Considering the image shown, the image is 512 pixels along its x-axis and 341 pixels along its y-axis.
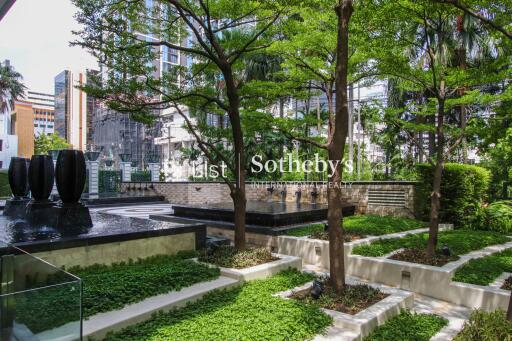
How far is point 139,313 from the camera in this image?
13.2ft

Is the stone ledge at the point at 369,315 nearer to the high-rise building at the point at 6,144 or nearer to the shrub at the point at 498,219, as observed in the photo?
the shrub at the point at 498,219

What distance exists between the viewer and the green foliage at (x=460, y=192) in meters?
10.1

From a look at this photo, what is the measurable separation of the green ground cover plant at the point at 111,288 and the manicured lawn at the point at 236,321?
0.49 meters

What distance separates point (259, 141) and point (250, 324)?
1655 centimetres

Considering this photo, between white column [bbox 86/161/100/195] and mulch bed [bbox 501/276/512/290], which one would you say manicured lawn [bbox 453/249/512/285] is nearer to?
mulch bed [bbox 501/276/512/290]

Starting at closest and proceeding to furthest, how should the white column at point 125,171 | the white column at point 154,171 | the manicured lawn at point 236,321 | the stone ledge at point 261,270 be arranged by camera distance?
the manicured lawn at point 236,321 → the stone ledge at point 261,270 → the white column at point 125,171 → the white column at point 154,171

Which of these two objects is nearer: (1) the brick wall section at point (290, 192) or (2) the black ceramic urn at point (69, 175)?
(2) the black ceramic urn at point (69, 175)

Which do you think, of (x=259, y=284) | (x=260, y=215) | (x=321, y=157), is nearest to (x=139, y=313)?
(x=259, y=284)

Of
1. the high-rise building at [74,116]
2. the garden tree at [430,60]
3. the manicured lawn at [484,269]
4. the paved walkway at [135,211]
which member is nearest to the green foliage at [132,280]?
the manicured lawn at [484,269]

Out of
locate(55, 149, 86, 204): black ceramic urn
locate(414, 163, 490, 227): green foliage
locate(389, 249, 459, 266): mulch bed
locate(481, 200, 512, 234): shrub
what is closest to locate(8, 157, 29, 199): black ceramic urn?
locate(55, 149, 86, 204): black ceramic urn

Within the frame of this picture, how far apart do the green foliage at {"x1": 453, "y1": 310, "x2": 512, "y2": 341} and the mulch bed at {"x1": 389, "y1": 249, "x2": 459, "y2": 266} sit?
2626 mm

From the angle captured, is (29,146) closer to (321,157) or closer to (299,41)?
(321,157)

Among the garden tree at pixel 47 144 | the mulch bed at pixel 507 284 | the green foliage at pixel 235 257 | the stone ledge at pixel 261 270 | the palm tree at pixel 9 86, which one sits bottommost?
the mulch bed at pixel 507 284

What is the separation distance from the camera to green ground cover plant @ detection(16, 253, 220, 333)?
283 centimetres
